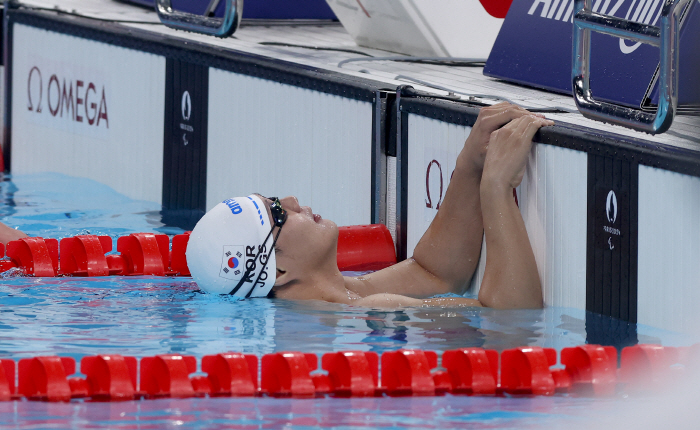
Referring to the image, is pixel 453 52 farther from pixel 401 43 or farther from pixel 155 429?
pixel 155 429

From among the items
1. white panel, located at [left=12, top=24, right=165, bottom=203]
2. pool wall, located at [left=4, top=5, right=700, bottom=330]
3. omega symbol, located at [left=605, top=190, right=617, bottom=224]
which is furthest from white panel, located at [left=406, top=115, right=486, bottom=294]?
white panel, located at [left=12, top=24, right=165, bottom=203]

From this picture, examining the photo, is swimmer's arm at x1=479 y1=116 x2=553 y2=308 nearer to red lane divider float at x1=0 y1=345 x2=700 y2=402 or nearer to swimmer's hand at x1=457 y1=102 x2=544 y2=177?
swimmer's hand at x1=457 y1=102 x2=544 y2=177

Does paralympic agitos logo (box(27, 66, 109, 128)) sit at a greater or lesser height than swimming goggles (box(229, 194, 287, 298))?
greater

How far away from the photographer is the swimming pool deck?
3746mm

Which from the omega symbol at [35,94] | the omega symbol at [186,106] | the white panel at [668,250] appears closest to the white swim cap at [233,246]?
the white panel at [668,250]

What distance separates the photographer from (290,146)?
5.06 meters

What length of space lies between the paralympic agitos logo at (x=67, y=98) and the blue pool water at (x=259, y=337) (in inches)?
87.3

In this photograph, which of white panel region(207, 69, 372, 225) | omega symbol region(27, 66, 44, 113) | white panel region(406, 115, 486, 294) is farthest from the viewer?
omega symbol region(27, 66, 44, 113)

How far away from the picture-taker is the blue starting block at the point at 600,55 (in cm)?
394

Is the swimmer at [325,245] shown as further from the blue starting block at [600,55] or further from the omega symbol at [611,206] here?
the blue starting block at [600,55]

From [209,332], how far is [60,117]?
11.4ft

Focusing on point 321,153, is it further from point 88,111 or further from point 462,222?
point 88,111

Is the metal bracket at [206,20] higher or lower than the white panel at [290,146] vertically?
higher

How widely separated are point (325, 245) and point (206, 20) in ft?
6.87
